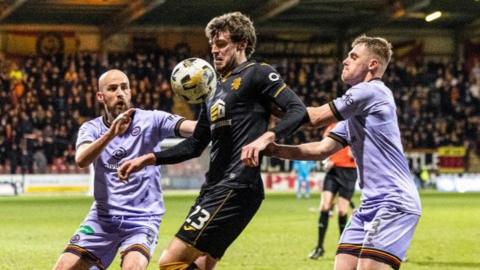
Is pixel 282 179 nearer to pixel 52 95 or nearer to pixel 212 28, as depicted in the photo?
pixel 52 95

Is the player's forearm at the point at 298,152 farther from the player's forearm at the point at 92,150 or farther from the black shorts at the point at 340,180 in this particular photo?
the black shorts at the point at 340,180

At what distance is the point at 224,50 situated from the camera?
649cm

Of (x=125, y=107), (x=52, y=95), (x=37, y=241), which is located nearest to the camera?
(x=125, y=107)

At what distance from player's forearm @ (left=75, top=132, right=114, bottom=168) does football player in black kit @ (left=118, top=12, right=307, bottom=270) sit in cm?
55

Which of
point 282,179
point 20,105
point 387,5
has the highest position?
point 387,5

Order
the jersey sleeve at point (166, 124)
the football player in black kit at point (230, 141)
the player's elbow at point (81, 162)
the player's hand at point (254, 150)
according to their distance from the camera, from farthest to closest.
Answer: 1. the jersey sleeve at point (166, 124)
2. the player's elbow at point (81, 162)
3. the football player in black kit at point (230, 141)
4. the player's hand at point (254, 150)

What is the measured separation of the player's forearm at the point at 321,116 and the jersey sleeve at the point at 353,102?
4 cm

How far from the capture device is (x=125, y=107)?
7668 millimetres

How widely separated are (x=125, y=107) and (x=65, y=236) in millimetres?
10372

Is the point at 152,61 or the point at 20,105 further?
the point at 152,61

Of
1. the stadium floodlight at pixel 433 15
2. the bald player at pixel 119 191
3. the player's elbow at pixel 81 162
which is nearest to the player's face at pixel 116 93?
the bald player at pixel 119 191

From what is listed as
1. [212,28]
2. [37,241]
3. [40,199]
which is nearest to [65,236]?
[37,241]

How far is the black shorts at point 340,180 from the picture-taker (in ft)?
49.0

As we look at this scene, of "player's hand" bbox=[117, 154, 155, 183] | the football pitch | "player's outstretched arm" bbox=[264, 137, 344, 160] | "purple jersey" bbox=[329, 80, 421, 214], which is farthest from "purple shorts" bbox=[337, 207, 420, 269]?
the football pitch
